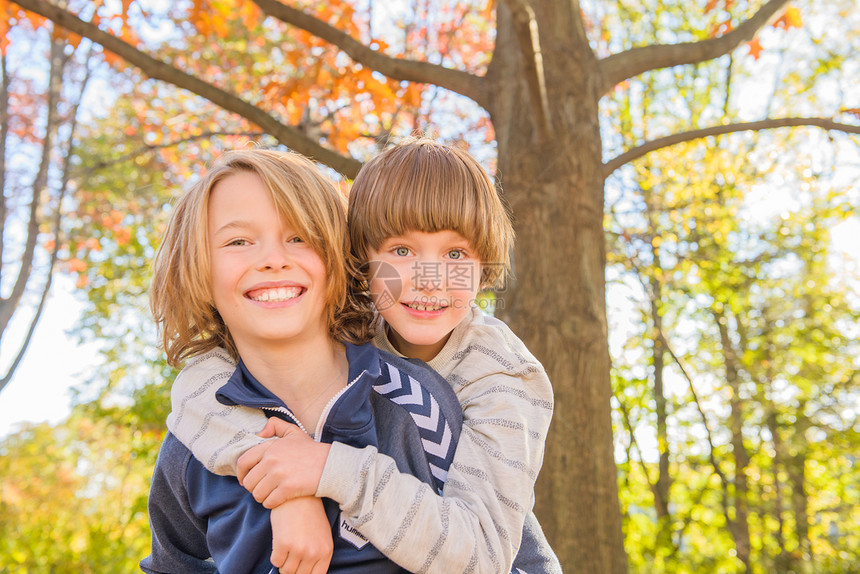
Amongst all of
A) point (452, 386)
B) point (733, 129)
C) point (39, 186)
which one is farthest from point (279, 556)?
point (39, 186)

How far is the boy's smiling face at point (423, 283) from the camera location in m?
1.52

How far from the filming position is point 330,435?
129 cm

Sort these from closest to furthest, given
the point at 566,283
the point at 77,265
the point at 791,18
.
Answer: the point at 566,283
the point at 791,18
the point at 77,265

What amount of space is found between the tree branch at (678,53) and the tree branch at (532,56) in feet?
1.52

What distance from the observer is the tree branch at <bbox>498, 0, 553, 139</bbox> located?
2264mm

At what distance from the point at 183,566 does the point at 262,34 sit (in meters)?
6.34

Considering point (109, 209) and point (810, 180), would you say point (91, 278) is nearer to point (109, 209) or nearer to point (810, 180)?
point (109, 209)

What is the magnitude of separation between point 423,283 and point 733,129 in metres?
2.17

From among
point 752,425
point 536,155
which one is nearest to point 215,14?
point 536,155

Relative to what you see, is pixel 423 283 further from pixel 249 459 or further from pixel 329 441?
pixel 249 459

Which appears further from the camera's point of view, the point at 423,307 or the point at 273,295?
the point at 423,307

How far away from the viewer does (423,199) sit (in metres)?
1.51

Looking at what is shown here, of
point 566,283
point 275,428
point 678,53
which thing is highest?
point 678,53

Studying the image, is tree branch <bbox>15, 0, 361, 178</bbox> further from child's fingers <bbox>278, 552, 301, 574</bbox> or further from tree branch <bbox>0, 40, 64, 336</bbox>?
tree branch <bbox>0, 40, 64, 336</bbox>
